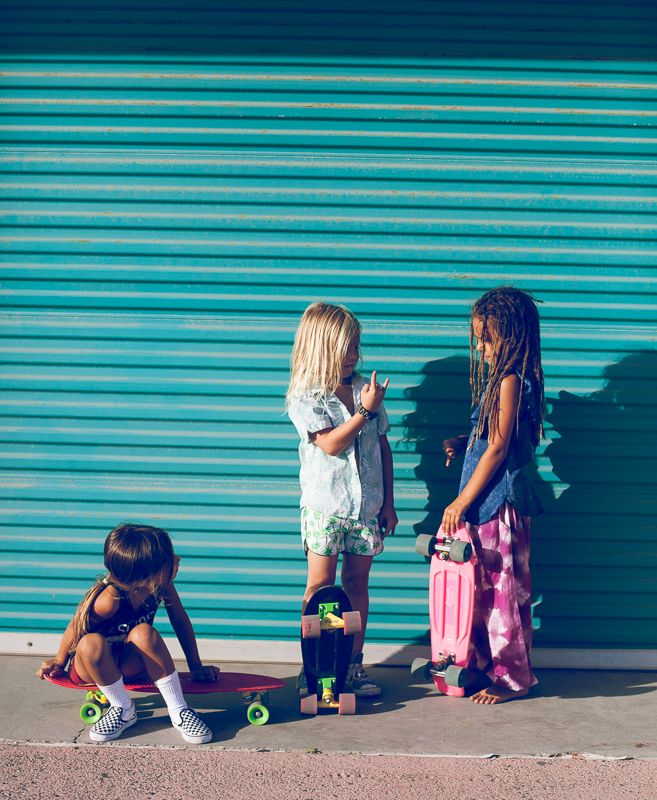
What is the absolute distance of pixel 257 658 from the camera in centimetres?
532

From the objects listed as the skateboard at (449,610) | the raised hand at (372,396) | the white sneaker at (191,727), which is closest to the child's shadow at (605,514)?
the skateboard at (449,610)

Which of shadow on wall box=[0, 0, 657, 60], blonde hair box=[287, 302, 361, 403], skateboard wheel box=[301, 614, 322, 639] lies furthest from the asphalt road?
shadow on wall box=[0, 0, 657, 60]

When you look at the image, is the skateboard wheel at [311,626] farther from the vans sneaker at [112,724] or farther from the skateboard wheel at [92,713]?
the skateboard wheel at [92,713]

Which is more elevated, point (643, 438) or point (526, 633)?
point (643, 438)

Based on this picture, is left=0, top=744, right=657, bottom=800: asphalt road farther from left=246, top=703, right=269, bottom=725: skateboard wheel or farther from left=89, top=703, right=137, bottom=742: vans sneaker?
left=246, top=703, right=269, bottom=725: skateboard wheel

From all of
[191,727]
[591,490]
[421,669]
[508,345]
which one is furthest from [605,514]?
[191,727]

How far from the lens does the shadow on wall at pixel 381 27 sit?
514 centimetres

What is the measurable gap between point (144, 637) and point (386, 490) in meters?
1.41

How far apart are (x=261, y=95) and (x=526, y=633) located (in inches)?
125

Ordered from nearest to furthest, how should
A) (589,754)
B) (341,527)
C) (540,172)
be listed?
(589,754)
(341,527)
(540,172)

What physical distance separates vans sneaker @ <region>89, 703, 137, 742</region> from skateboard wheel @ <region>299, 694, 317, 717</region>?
785 millimetres

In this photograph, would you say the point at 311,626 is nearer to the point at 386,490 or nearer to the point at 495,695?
the point at 386,490

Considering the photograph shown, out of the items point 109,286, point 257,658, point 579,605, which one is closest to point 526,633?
point 579,605

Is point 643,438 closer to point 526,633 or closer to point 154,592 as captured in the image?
point 526,633
